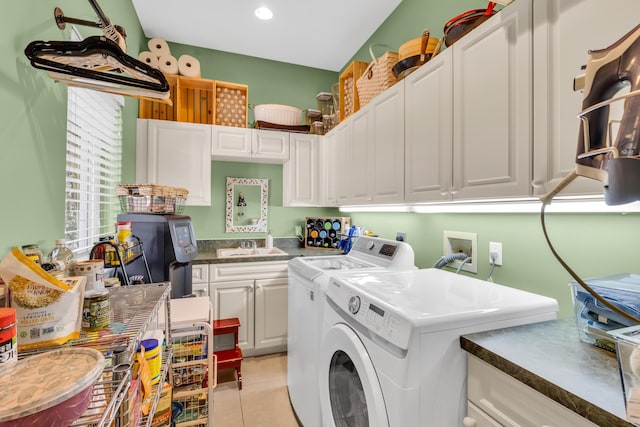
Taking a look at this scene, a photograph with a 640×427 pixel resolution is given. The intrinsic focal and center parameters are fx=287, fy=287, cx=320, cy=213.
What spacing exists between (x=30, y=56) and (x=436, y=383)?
1.57 metres

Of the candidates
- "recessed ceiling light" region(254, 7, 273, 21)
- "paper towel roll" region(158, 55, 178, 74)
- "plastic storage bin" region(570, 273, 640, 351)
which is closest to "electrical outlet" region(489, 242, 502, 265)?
"plastic storage bin" region(570, 273, 640, 351)

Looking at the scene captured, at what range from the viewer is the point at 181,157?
8.59ft

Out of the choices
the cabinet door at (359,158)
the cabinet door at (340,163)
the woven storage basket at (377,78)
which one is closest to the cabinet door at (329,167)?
the cabinet door at (340,163)

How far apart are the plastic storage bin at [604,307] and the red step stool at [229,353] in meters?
2.08

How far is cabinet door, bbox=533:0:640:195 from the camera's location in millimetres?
869

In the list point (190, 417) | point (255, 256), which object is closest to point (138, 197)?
point (255, 256)

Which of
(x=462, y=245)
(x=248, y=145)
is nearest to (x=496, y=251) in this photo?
(x=462, y=245)

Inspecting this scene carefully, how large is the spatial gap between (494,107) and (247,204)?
2.48m

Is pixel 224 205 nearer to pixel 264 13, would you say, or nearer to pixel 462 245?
pixel 264 13

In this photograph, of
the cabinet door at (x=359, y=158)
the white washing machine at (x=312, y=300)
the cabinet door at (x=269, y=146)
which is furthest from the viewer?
the cabinet door at (x=269, y=146)

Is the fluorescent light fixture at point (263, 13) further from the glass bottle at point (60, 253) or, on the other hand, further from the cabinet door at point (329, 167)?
the glass bottle at point (60, 253)

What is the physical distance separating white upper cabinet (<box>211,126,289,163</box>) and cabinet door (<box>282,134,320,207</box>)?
0.10 meters

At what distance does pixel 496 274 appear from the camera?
1.53 meters

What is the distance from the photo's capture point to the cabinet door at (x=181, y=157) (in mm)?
2527
